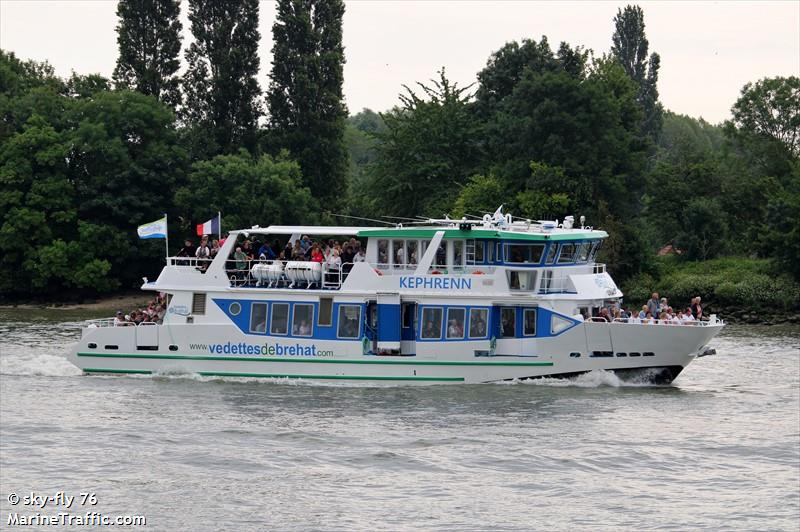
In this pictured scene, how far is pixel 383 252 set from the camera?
37.0m

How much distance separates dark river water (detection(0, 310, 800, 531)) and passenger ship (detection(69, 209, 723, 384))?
2.20ft

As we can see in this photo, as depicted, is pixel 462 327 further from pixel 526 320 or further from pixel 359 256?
pixel 359 256

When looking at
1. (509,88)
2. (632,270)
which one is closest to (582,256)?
(632,270)

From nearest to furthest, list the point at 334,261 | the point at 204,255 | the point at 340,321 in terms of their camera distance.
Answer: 1. the point at 340,321
2. the point at 334,261
3. the point at 204,255

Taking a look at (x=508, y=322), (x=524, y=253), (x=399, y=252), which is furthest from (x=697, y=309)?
(x=399, y=252)

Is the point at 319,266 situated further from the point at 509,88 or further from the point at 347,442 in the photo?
the point at 509,88

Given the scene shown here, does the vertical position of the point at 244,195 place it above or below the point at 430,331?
above

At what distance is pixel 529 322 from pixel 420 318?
2.85m

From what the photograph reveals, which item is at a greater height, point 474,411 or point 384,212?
point 384,212

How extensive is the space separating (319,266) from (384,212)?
33297 millimetres

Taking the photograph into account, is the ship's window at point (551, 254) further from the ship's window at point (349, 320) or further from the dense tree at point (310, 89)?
the dense tree at point (310, 89)

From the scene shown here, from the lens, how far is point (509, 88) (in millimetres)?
72312

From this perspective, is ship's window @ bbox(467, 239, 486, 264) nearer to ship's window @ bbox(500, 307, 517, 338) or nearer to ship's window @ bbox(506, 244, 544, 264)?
ship's window @ bbox(506, 244, 544, 264)

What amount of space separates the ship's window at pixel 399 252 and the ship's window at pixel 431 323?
64.8 inches
